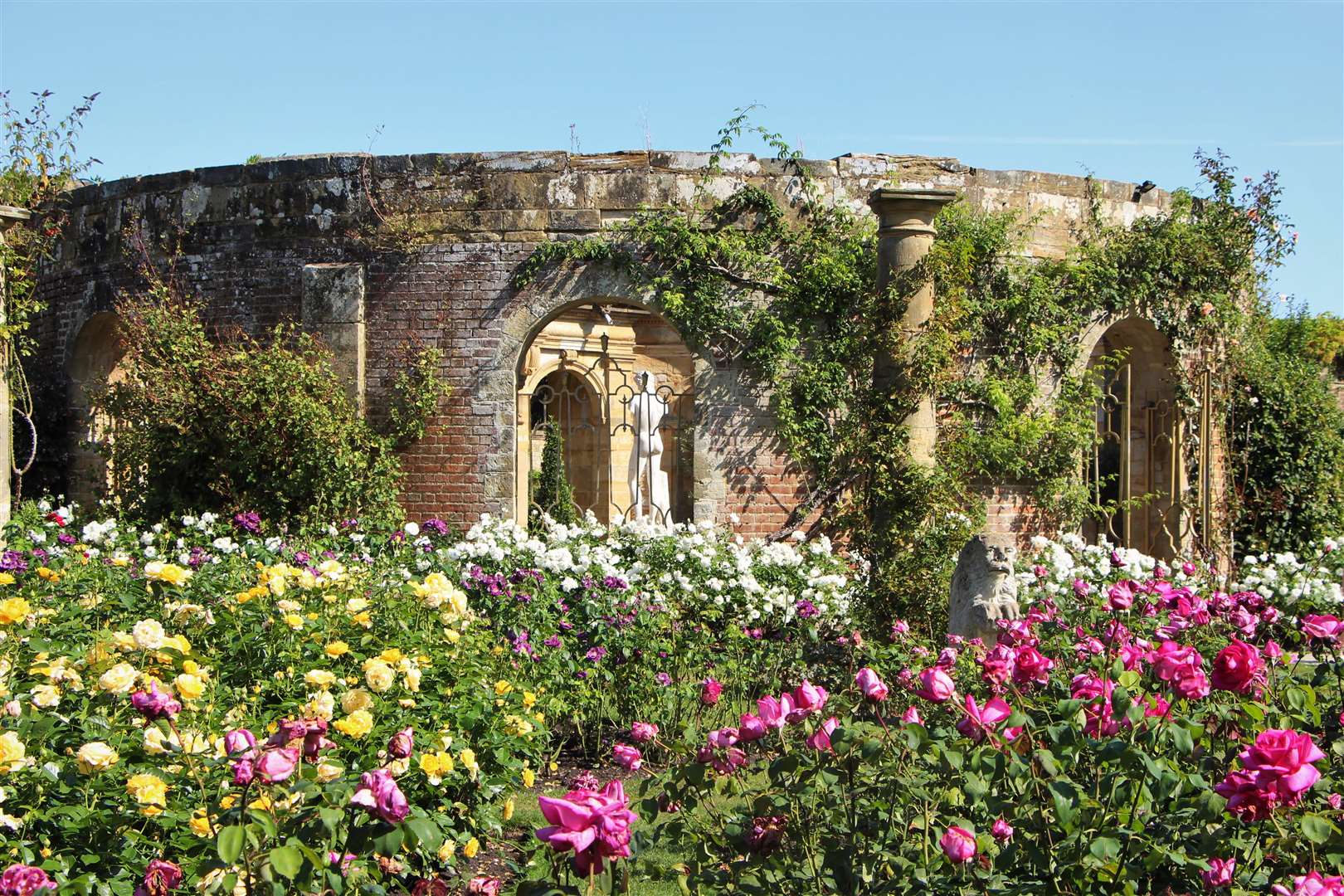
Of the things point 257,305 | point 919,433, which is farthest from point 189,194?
point 919,433

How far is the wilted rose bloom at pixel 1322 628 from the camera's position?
3.14m

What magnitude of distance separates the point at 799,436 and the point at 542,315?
210 cm

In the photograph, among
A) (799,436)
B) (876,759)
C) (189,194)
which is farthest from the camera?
(189,194)

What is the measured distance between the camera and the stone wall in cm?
950

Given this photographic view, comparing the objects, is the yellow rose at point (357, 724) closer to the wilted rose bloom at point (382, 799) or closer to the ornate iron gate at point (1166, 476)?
the wilted rose bloom at point (382, 799)

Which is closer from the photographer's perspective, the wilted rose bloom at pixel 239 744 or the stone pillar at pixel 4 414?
the wilted rose bloom at pixel 239 744

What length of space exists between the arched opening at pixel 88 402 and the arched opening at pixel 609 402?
4.50 meters

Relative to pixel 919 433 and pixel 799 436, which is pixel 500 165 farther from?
pixel 919 433

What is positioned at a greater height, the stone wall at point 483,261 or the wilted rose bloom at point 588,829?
the stone wall at point 483,261

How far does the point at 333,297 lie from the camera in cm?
→ 969

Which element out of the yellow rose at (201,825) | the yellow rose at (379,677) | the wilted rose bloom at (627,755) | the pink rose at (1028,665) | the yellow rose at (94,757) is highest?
the pink rose at (1028,665)

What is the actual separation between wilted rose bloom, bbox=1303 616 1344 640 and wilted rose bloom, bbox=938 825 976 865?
1.27 m

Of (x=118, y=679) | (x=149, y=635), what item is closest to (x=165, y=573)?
(x=149, y=635)

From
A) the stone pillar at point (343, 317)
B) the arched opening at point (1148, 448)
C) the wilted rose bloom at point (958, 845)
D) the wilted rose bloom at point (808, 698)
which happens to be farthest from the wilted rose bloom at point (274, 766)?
the arched opening at point (1148, 448)
